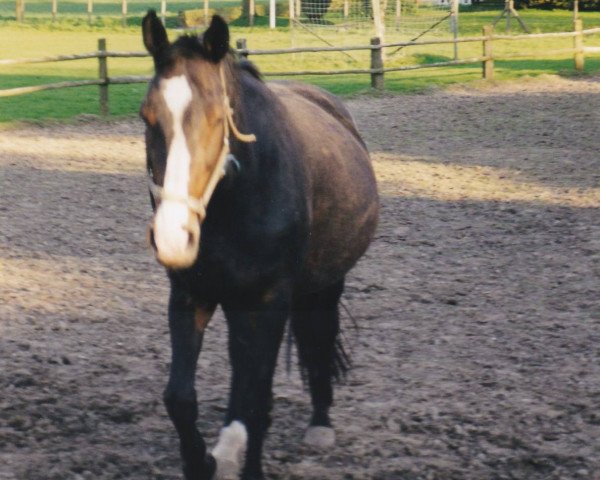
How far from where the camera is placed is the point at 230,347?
4.03 m

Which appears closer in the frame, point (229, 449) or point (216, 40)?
point (216, 40)

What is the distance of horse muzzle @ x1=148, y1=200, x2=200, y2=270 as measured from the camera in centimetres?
321

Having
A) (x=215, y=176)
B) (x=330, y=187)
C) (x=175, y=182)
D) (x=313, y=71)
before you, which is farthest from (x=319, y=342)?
(x=313, y=71)

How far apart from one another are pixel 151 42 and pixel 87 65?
19275mm

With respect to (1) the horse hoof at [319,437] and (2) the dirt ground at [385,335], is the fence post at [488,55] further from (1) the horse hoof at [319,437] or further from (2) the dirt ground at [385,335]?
(1) the horse hoof at [319,437]

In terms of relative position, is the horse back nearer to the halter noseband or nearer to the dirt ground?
the halter noseband

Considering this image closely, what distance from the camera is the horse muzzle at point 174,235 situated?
10.5 ft

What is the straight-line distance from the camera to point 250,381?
4000 mm

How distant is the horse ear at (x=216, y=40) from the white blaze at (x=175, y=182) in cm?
16

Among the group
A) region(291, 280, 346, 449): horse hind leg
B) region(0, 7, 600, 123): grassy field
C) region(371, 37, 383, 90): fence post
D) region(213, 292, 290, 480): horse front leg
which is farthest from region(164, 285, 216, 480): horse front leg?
region(371, 37, 383, 90): fence post

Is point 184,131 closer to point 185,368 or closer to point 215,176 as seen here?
point 215,176

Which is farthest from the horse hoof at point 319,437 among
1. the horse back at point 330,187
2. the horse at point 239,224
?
the horse back at point 330,187

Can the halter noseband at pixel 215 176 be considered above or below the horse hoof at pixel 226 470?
above

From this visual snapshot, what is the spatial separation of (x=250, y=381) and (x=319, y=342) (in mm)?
950
